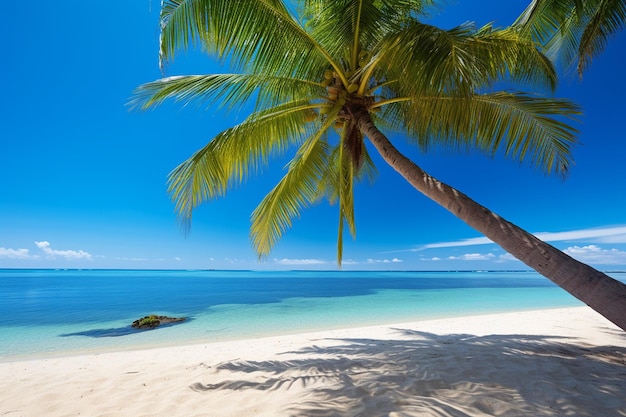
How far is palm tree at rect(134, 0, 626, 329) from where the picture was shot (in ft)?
10.8

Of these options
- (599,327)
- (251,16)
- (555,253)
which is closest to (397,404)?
(555,253)

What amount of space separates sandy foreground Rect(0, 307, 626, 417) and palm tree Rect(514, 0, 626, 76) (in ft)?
13.2

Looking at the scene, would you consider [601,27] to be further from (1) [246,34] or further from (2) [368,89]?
(1) [246,34]

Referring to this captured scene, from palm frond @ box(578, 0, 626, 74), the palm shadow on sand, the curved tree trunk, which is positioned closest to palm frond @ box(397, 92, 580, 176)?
the curved tree trunk

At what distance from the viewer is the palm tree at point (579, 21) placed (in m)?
4.27

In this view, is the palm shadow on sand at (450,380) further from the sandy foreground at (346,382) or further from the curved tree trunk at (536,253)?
the curved tree trunk at (536,253)

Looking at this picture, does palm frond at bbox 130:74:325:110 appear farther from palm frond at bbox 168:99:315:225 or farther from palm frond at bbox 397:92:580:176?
palm frond at bbox 397:92:580:176

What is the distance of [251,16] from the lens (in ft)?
12.8

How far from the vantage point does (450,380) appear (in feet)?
10.9

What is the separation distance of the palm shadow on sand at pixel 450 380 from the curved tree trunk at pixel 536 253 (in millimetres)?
911

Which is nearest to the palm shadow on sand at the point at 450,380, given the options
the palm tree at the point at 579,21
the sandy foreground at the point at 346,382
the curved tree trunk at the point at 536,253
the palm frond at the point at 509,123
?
the sandy foreground at the point at 346,382

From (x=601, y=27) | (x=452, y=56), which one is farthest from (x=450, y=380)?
(x=601, y=27)

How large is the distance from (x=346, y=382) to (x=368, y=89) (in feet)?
12.4

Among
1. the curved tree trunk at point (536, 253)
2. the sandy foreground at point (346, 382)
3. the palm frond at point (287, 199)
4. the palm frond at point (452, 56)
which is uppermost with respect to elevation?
the palm frond at point (452, 56)
